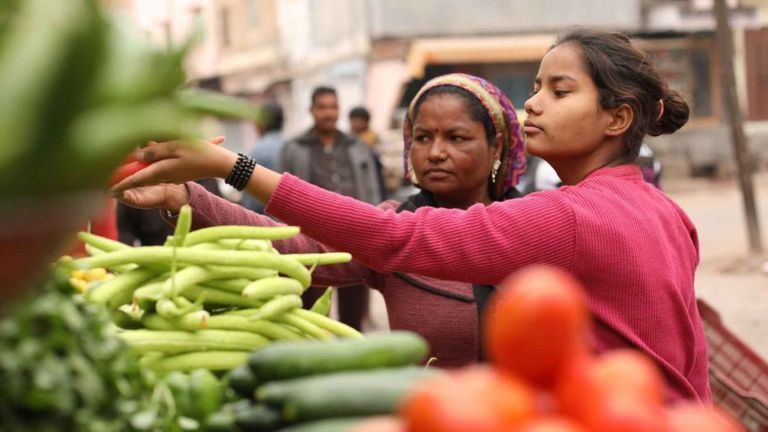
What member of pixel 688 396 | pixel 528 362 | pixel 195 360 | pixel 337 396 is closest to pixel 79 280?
pixel 195 360

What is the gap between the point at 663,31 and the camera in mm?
26109

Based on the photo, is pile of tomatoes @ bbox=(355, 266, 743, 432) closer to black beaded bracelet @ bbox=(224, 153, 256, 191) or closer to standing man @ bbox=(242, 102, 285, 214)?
black beaded bracelet @ bbox=(224, 153, 256, 191)

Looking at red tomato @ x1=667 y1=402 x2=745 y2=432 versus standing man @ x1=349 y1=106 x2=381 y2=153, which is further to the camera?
standing man @ x1=349 y1=106 x2=381 y2=153

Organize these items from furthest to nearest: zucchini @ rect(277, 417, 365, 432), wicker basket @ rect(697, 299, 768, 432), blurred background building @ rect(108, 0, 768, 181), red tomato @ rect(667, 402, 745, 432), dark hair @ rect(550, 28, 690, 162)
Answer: blurred background building @ rect(108, 0, 768, 181) < wicker basket @ rect(697, 299, 768, 432) < dark hair @ rect(550, 28, 690, 162) < zucchini @ rect(277, 417, 365, 432) < red tomato @ rect(667, 402, 745, 432)

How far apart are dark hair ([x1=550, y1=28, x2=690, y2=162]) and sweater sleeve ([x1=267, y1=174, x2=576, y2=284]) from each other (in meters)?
0.40

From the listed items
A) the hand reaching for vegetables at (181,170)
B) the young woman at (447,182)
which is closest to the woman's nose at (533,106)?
the young woman at (447,182)

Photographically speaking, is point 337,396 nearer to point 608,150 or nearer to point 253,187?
point 253,187

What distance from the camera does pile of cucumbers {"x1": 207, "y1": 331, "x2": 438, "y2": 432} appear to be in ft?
5.51

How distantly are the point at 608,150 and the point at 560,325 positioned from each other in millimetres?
1680

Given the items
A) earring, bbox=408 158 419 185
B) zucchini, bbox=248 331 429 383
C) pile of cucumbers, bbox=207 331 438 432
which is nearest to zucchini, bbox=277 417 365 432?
pile of cucumbers, bbox=207 331 438 432

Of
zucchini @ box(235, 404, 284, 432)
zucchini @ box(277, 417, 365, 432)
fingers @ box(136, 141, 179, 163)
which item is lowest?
zucchini @ box(235, 404, 284, 432)

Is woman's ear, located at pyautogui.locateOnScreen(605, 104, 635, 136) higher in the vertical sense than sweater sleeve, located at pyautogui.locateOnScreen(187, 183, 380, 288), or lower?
higher

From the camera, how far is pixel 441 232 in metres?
2.75

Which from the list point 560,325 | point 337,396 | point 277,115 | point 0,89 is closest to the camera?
point 0,89
